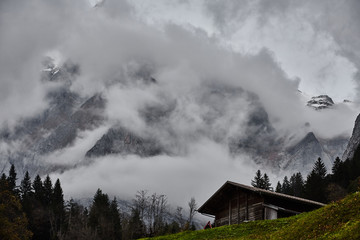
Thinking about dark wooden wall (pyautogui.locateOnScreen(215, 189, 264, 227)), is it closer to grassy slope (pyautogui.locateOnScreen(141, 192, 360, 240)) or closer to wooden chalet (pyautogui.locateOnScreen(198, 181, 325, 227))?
wooden chalet (pyautogui.locateOnScreen(198, 181, 325, 227))

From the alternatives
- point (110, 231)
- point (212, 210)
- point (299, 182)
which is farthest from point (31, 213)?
point (299, 182)

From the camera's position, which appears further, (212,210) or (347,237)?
(212,210)

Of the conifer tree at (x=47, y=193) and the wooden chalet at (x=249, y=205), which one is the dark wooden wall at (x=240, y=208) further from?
the conifer tree at (x=47, y=193)

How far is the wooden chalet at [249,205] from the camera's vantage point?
41500mm

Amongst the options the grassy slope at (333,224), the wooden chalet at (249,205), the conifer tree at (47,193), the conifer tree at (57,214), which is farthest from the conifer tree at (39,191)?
the grassy slope at (333,224)

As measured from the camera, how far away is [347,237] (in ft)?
57.5

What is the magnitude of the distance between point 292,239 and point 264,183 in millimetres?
105123

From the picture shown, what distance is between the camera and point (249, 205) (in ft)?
147

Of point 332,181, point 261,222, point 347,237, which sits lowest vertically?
point 347,237

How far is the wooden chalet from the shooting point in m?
41.5

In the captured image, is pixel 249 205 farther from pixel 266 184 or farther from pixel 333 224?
pixel 266 184

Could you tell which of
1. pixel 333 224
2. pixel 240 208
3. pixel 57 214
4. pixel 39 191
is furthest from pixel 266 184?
pixel 333 224

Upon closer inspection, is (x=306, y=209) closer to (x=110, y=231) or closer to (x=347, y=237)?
(x=347, y=237)

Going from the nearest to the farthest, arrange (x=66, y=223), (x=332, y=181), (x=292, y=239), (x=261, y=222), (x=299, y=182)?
(x=292, y=239) < (x=261, y=222) < (x=332, y=181) < (x=66, y=223) < (x=299, y=182)
